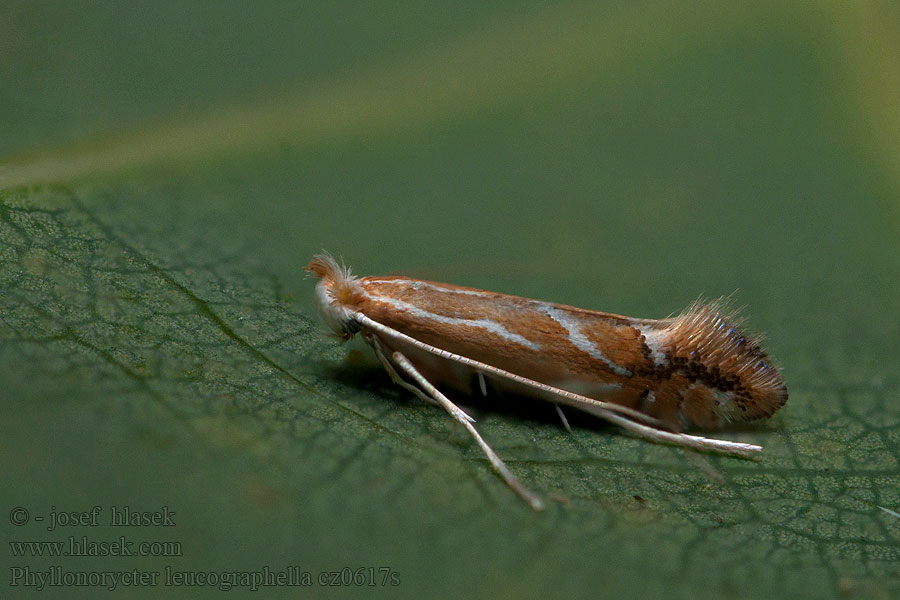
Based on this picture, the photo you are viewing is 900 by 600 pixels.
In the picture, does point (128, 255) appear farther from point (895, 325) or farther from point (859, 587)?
point (895, 325)

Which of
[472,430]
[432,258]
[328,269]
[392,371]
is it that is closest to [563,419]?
[472,430]

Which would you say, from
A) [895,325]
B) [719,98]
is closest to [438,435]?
[895,325]

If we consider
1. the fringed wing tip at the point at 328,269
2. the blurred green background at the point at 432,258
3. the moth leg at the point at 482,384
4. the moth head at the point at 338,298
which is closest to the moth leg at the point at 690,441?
the blurred green background at the point at 432,258

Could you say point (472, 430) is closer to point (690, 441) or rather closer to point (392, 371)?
point (392, 371)

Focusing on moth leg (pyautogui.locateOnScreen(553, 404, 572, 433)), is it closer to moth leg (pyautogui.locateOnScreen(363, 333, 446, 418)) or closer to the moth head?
moth leg (pyautogui.locateOnScreen(363, 333, 446, 418))

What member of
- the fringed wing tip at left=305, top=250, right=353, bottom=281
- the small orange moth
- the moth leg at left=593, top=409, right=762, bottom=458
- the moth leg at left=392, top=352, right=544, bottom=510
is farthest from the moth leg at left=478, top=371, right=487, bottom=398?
the fringed wing tip at left=305, top=250, right=353, bottom=281

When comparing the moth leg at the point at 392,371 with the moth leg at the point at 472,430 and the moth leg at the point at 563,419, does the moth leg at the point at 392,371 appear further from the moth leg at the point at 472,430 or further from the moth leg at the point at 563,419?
the moth leg at the point at 563,419
